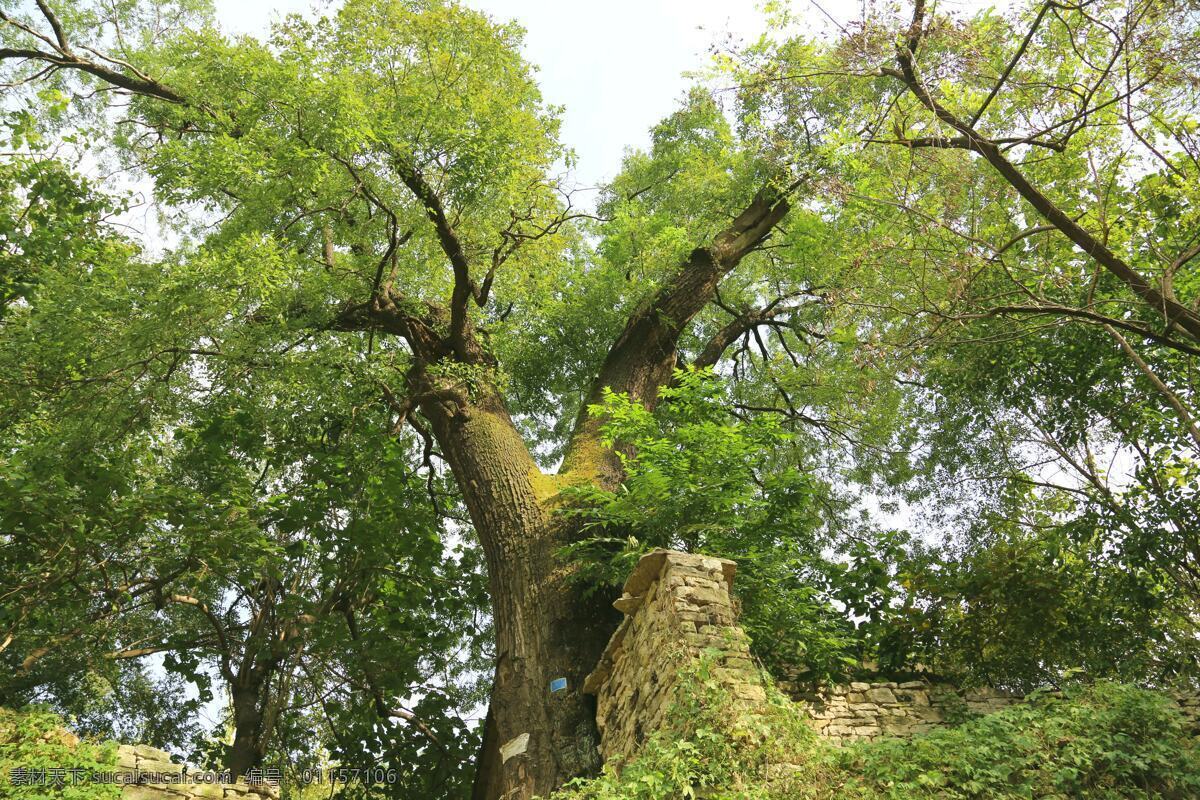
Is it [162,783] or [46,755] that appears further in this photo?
[162,783]

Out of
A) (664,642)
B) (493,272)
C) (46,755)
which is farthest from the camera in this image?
(493,272)

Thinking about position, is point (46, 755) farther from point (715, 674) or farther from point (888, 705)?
point (888, 705)

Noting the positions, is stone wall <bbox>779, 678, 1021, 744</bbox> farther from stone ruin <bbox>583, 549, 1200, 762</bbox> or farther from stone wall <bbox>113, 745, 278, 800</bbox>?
stone wall <bbox>113, 745, 278, 800</bbox>

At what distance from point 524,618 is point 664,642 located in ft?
7.35

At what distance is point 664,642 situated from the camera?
16.8 feet

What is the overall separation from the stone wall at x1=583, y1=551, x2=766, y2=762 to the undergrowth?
0.20 m

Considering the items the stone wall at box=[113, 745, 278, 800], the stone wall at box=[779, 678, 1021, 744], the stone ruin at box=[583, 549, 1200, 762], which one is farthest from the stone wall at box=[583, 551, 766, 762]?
the stone wall at box=[113, 745, 278, 800]

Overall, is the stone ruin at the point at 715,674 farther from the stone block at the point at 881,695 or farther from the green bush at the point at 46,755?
the green bush at the point at 46,755

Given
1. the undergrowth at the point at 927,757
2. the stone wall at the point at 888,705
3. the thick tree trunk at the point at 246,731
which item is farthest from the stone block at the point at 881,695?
the thick tree trunk at the point at 246,731

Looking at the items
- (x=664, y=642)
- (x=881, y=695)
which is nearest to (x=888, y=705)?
(x=881, y=695)

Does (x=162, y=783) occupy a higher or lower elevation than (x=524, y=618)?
lower

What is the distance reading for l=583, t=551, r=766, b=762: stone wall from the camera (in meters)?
4.88

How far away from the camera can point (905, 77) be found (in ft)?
20.6

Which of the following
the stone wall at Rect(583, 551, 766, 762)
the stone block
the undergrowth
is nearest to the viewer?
the undergrowth
